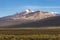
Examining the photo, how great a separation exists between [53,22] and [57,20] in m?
3.69

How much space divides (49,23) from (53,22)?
2.94 m

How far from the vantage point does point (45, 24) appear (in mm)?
162875

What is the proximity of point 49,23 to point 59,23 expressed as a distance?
728cm

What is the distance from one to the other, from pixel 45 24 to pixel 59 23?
27.7ft

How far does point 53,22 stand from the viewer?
167 metres

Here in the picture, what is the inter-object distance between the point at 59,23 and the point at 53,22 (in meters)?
6.84

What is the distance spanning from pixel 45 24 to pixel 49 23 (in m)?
3.53

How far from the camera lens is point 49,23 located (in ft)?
542

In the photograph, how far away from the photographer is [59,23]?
527 ft

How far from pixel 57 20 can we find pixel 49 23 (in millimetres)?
6580
